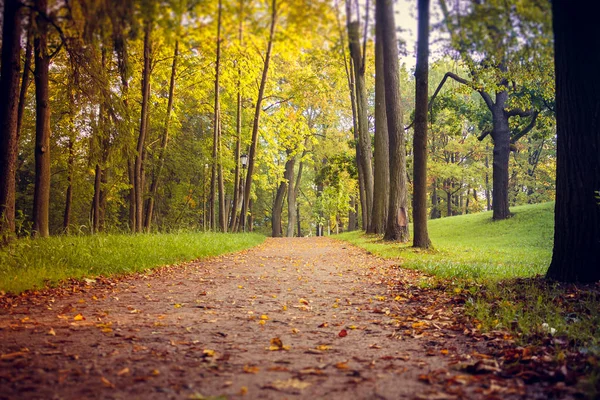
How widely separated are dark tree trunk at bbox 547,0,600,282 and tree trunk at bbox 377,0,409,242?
25.6 feet

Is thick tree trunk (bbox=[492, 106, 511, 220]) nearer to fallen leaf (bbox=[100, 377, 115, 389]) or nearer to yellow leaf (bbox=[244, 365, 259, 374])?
yellow leaf (bbox=[244, 365, 259, 374])

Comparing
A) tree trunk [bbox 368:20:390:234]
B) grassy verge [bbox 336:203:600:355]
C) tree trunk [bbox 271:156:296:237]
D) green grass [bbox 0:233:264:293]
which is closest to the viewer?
grassy verge [bbox 336:203:600:355]

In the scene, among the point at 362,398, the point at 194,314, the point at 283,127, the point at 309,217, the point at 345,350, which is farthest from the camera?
the point at 309,217

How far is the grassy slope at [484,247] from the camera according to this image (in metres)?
7.73

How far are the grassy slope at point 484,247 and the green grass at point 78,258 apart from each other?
540cm

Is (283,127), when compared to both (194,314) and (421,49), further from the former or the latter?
(194,314)

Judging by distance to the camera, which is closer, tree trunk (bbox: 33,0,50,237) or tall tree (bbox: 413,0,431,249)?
tree trunk (bbox: 33,0,50,237)

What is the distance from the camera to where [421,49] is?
10.2m

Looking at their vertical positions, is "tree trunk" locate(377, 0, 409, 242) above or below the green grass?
above

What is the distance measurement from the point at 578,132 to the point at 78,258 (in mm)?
7749

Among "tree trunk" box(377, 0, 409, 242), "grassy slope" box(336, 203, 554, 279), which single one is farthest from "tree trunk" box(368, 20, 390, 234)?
"tree trunk" box(377, 0, 409, 242)

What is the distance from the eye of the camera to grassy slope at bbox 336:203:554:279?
7.73 meters

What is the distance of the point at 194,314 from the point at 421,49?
28.4 feet

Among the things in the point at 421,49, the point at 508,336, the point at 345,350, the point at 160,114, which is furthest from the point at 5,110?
the point at 160,114
